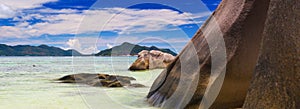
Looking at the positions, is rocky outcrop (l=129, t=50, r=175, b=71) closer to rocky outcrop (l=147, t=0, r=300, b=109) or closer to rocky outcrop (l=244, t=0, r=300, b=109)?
rocky outcrop (l=147, t=0, r=300, b=109)

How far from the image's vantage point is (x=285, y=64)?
2.48 m

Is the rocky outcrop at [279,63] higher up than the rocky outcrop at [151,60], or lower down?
higher up

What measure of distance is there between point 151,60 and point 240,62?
14696 millimetres

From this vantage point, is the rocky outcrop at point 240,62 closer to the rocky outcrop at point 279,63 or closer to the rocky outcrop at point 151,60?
the rocky outcrop at point 279,63

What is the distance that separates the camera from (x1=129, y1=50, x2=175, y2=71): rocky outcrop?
17.8 m

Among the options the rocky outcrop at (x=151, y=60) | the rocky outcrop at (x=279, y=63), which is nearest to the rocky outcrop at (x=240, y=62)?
the rocky outcrop at (x=279, y=63)

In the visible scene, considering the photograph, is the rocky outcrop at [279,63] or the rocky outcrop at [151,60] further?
the rocky outcrop at [151,60]

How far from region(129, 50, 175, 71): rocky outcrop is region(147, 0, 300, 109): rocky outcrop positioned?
12.9m

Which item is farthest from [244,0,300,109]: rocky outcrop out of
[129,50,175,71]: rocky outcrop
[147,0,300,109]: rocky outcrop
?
[129,50,175,71]: rocky outcrop

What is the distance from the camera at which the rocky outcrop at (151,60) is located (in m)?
17.8

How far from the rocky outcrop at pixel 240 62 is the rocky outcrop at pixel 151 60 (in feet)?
42.4

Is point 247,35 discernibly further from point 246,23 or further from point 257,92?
point 257,92

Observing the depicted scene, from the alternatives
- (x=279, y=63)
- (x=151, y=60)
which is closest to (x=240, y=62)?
(x=279, y=63)

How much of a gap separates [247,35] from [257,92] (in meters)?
1.27
